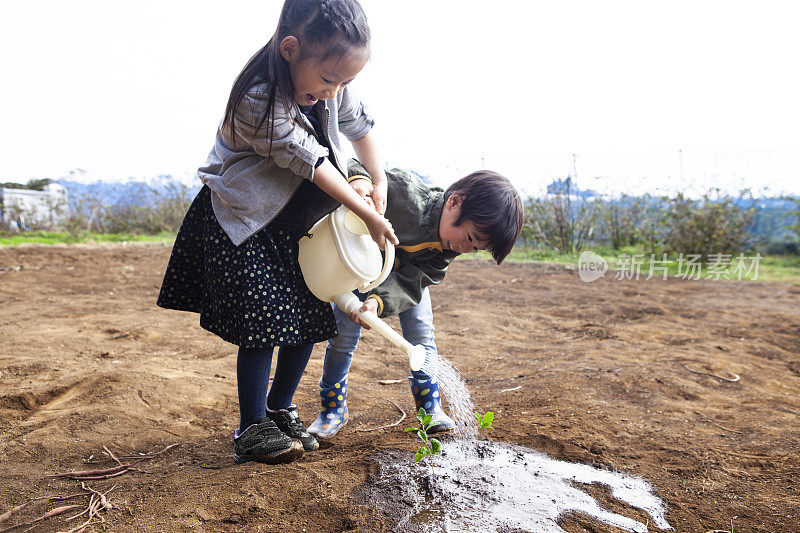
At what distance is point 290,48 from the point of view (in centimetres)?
141

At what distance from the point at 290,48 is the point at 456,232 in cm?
80

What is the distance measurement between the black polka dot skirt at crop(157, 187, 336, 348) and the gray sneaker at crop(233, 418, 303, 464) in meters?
0.27

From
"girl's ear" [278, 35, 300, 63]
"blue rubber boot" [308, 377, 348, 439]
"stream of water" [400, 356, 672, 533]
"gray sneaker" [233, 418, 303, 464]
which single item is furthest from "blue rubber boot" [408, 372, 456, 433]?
"girl's ear" [278, 35, 300, 63]

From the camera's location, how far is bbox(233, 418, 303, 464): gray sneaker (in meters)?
1.64

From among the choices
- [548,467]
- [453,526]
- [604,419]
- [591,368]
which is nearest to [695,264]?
[591,368]

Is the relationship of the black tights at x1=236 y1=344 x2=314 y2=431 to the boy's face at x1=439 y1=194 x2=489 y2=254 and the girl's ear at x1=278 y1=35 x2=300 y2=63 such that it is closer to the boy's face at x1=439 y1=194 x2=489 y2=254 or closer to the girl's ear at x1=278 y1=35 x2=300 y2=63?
the boy's face at x1=439 y1=194 x2=489 y2=254

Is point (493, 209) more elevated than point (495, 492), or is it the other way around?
point (493, 209)

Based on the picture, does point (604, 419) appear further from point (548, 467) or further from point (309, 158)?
point (309, 158)

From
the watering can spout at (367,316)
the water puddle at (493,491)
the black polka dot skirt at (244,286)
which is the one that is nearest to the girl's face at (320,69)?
the black polka dot skirt at (244,286)

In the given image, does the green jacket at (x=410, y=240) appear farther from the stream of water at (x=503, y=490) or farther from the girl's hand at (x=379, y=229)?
the stream of water at (x=503, y=490)

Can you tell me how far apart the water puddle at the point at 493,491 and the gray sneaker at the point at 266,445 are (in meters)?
0.26

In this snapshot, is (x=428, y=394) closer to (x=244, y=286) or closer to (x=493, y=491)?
(x=493, y=491)

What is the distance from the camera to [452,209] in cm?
195

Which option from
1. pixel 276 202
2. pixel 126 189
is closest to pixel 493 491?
pixel 276 202
